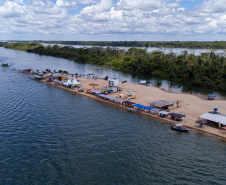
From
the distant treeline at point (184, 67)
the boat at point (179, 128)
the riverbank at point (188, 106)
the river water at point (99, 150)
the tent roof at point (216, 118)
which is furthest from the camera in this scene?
the distant treeline at point (184, 67)

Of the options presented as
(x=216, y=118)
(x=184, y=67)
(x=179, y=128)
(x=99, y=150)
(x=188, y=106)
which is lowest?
(x=99, y=150)

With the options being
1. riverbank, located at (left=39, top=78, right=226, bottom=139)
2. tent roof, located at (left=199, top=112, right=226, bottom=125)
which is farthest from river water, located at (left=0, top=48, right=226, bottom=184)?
tent roof, located at (left=199, top=112, right=226, bottom=125)

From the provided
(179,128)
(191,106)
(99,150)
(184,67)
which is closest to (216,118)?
(179,128)

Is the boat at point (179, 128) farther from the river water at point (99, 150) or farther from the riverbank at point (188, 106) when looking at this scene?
the riverbank at point (188, 106)

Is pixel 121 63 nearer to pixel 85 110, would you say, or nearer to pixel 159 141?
pixel 85 110

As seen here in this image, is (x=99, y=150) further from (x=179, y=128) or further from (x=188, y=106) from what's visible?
(x=188, y=106)

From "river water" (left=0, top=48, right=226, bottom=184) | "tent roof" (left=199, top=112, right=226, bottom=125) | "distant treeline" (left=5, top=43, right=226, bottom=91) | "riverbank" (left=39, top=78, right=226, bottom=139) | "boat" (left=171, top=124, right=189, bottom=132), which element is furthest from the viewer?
"distant treeline" (left=5, top=43, right=226, bottom=91)

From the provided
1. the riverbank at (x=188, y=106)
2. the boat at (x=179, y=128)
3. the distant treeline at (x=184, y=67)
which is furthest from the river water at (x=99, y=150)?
the distant treeline at (x=184, y=67)

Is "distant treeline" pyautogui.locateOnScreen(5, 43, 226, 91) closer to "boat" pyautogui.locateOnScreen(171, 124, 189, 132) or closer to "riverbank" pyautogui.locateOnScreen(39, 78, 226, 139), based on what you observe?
"riverbank" pyautogui.locateOnScreen(39, 78, 226, 139)
